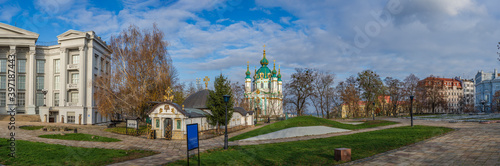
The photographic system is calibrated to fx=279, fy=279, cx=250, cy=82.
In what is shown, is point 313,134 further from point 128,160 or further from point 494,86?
point 494,86

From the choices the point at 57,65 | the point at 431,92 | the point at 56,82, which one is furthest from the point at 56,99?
the point at 431,92

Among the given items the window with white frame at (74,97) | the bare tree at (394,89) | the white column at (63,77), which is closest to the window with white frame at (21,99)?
the white column at (63,77)

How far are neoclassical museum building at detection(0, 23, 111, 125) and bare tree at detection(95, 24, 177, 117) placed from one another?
12854 millimetres

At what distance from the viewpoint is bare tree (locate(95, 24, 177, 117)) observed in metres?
27.6

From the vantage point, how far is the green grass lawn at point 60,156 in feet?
38.5

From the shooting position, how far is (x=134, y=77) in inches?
1082

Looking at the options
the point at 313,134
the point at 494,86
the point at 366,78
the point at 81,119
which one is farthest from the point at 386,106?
the point at 81,119

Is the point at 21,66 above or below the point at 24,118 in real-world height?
above

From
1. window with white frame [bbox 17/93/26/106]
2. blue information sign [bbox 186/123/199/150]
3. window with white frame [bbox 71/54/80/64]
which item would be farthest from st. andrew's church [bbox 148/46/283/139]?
window with white frame [bbox 17/93/26/106]

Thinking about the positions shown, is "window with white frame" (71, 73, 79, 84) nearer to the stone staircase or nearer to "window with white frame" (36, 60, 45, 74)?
"window with white frame" (36, 60, 45, 74)

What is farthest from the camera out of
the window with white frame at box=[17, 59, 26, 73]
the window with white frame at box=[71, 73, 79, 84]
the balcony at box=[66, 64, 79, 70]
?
the window with white frame at box=[17, 59, 26, 73]

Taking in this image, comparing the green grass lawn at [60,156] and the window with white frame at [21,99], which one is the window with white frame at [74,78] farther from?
the green grass lawn at [60,156]

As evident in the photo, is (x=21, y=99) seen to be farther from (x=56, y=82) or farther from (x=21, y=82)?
(x=56, y=82)

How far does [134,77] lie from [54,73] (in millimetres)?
24905
